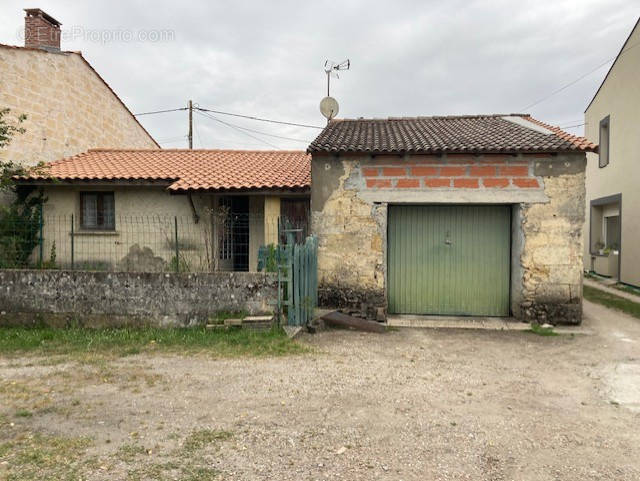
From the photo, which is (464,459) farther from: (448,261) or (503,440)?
(448,261)

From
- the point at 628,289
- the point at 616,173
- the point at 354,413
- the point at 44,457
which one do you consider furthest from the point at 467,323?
the point at 616,173

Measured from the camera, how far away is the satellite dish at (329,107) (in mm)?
11281

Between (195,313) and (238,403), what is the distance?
3040 mm

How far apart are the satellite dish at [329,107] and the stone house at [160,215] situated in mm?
1728

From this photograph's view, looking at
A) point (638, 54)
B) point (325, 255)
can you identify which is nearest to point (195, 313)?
point (325, 255)

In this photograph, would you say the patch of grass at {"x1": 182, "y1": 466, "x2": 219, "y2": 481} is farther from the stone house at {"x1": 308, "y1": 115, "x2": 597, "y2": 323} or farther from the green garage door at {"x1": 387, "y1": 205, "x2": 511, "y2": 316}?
the green garage door at {"x1": 387, "y1": 205, "x2": 511, "y2": 316}

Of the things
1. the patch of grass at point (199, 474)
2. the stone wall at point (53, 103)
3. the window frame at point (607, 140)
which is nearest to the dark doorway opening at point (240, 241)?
the stone wall at point (53, 103)

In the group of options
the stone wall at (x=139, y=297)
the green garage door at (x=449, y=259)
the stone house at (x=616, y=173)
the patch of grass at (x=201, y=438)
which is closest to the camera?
the patch of grass at (x=201, y=438)

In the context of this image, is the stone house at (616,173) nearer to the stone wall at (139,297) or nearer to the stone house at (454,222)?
the stone house at (454,222)

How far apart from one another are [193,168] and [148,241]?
7.68ft

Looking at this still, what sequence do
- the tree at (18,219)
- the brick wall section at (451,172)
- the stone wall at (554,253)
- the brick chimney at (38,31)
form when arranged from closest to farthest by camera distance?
the stone wall at (554,253), the brick wall section at (451,172), the tree at (18,219), the brick chimney at (38,31)

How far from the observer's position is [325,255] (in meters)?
7.85

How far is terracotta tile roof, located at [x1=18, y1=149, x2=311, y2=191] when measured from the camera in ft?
32.7

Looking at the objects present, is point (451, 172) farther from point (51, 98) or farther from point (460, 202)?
point (51, 98)
